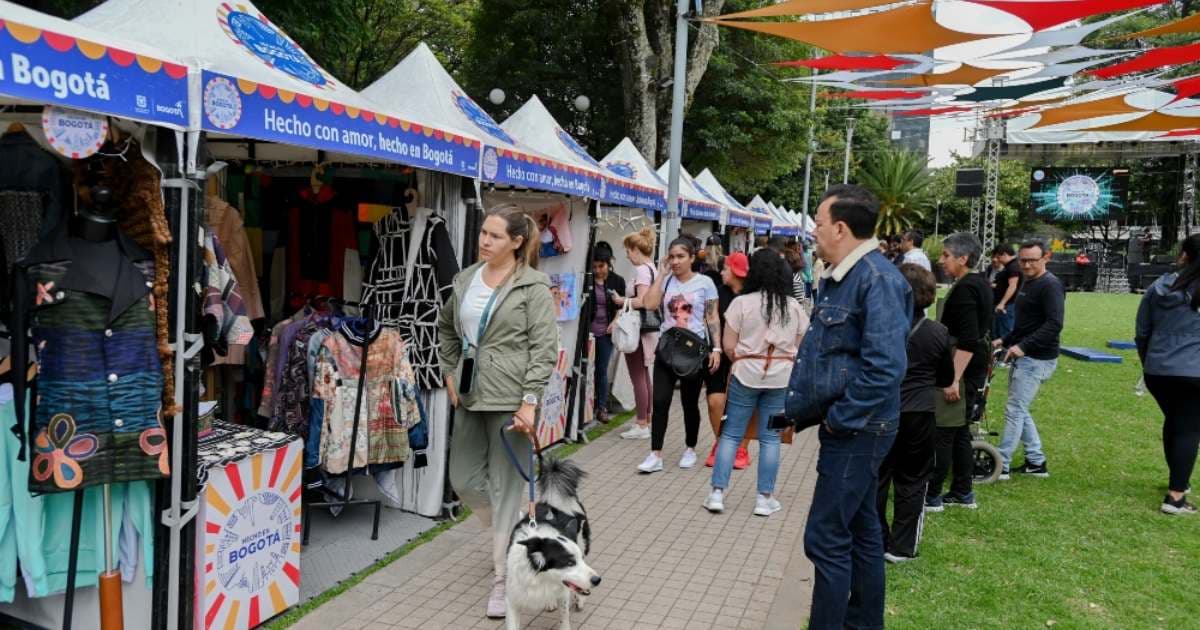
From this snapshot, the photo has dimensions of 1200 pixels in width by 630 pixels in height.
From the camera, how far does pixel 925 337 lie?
4574 millimetres

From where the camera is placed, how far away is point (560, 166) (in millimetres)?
6395

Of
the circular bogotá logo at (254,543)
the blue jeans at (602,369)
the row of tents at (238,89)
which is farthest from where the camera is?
the blue jeans at (602,369)

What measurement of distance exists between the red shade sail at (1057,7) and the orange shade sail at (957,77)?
256cm

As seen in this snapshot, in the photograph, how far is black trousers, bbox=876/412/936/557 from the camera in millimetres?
4535

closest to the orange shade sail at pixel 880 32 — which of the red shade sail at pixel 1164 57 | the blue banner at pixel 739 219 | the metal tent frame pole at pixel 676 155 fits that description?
the metal tent frame pole at pixel 676 155

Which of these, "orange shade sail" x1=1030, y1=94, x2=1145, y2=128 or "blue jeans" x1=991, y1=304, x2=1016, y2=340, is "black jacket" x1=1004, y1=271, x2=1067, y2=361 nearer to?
"blue jeans" x1=991, y1=304, x2=1016, y2=340

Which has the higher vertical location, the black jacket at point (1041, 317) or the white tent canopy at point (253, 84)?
the white tent canopy at point (253, 84)

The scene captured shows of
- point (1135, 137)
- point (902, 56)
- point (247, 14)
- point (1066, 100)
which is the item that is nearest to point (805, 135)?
point (1135, 137)

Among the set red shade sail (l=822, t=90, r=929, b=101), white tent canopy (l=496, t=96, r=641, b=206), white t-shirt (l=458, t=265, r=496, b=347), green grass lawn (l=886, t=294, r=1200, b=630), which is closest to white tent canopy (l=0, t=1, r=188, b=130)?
white t-shirt (l=458, t=265, r=496, b=347)

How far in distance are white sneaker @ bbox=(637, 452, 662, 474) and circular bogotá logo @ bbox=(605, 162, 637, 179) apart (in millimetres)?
4786

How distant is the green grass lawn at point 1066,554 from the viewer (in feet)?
14.1

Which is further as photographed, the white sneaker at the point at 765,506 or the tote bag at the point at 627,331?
the tote bag at the point at 627,331

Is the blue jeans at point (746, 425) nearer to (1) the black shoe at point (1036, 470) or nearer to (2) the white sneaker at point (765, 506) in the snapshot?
(2) the white sneaker at point (765, 506)

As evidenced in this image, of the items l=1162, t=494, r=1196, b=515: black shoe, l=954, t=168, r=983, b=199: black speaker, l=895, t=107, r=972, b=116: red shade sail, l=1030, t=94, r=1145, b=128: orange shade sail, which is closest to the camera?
l=1162, t=494, r=1196, b=515: black shoe
